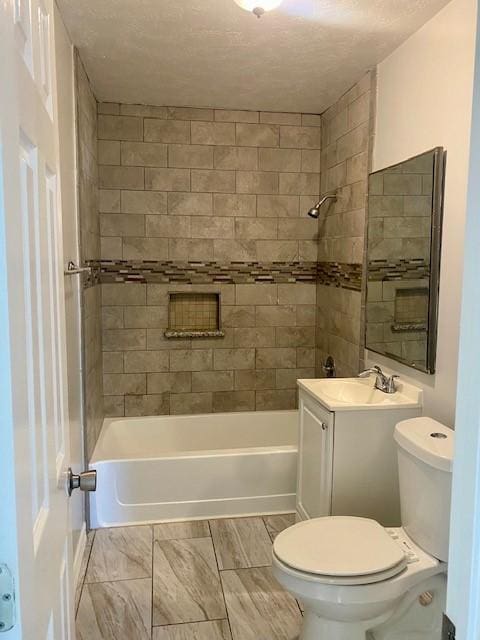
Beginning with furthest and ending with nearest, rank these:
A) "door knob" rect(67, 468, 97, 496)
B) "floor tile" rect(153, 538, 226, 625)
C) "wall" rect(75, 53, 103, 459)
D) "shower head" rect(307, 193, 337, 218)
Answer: "shower head" rect(307, 193, 337, 218), "wall" rect(75, 53, 103, 459), "floor tile" rect(153, 538, 226, 625), "door knob" rect(67, 468, 97, 496)

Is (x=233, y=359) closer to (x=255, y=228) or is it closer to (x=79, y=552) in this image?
(x=255, y=228)

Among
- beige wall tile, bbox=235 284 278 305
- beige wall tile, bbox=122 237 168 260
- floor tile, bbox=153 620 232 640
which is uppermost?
beige wall tile, bbox=122 237 168 260

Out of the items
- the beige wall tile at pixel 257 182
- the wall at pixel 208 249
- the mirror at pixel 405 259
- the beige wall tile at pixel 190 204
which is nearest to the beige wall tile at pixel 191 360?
the wall at pixel 208 249

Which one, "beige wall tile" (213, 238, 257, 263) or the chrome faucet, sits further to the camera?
"beige wall tile" (213, 238, 257, 263)

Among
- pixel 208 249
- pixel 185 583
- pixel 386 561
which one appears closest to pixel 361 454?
pixel 386 561

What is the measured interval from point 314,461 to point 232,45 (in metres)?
2.08

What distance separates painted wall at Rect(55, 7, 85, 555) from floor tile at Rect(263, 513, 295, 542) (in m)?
1.02

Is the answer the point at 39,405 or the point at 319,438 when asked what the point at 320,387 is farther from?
the point at 39,405

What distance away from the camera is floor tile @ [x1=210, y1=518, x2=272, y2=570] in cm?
259

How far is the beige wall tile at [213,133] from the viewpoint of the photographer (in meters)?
3.61

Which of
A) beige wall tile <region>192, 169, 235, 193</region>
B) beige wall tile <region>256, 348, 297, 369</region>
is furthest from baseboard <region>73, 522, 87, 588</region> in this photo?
beige wall tile <region>192, 169, 235, 193</region>

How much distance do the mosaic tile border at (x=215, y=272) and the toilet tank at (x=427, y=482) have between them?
5.11 feet

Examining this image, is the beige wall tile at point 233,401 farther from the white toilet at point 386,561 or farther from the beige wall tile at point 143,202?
the white toilet at point 386,561

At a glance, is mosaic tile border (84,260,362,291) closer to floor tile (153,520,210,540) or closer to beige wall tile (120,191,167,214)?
beige wall tile (120,191,167,214)
